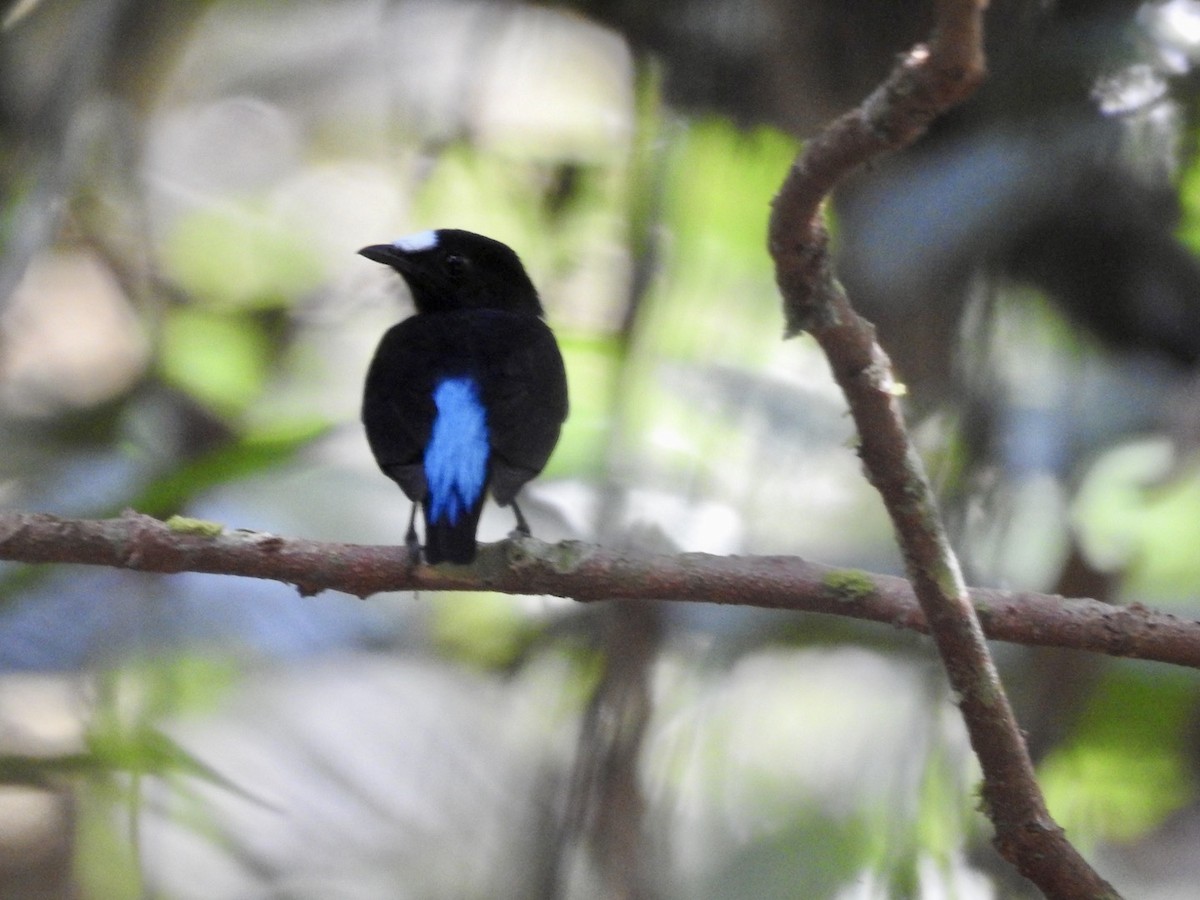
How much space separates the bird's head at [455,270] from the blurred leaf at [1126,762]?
168 cm

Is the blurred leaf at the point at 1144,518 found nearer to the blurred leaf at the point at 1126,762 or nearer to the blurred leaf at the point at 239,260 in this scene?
the blurred leaf at the point at 1126,762

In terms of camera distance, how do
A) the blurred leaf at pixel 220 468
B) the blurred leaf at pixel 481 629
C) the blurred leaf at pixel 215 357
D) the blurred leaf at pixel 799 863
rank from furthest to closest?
the blurred leaf at pixel 215 357
the blurred leaf at pixel 481 629
the blurred leaf at pixel 220 468
the blurred leaf at pixel 799 863

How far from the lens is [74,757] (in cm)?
324

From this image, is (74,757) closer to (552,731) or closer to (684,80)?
(552,731)

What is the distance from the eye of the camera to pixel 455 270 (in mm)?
2783

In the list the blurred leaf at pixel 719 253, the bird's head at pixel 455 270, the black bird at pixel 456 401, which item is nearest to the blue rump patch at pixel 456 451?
the black bird at pixel 456 401

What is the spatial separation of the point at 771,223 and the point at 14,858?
321 centimetres

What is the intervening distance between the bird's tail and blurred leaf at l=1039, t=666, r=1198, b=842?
169cm

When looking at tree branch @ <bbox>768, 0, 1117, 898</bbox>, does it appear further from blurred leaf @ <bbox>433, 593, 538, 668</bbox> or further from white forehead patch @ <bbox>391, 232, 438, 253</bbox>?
blurred leaf @ <bbox>433, 593, 538, 668</bbox>

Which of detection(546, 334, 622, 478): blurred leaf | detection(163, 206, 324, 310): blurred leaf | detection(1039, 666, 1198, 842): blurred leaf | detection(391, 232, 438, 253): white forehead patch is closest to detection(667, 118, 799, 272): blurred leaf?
detection(546, 334, 622, 478): blurred leaf

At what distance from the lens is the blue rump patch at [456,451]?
6.52 ft

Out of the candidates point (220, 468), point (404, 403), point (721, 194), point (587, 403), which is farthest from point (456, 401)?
point (721, 194)

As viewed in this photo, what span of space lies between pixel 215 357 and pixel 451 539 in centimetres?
214

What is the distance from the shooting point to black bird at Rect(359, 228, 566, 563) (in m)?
2.04
